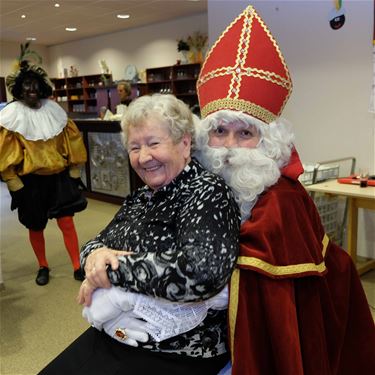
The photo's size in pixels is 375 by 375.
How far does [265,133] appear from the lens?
4.10 ft

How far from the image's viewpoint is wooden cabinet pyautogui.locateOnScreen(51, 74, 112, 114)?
10539 millimetres

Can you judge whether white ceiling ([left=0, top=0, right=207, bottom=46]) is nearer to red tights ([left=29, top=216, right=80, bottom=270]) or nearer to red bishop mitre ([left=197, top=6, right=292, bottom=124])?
red tights ([left=29, top=216, right=80, bottom=270])

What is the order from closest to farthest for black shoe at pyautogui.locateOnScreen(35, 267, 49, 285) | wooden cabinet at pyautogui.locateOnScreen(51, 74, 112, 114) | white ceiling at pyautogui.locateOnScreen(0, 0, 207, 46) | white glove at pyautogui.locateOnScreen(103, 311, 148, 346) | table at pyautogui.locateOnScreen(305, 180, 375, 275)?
white glove at pyautogui.locateOnScreen(103, 311, 148, 346) < table at pyautogui.locateOnScreen(305, 180, 375, 275) < black shoe at pyautogui.locateOnScreen(35, 267, 49, 285) < white ceiling at pyautogui.locateOnScreen(0, 0, 207, 46) < wooden cabinet at pyautogui.locateOnScreen(51, 74, 112, 114)

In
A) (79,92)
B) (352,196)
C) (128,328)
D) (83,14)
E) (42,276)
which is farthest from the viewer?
(79,92)

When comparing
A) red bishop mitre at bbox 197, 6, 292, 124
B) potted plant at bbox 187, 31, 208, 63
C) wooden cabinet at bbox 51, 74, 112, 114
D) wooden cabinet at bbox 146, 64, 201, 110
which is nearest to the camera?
red bishop mitre at bbox 197, 6, 292, 124

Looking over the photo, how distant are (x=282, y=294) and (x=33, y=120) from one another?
2.36m

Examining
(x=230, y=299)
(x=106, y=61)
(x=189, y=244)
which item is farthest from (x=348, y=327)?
(x=106, y=61)

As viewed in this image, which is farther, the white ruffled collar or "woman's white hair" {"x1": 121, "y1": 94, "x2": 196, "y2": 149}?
the white ruffled collar

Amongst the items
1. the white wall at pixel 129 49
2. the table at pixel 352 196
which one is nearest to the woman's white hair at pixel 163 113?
the table at pixel 352 196

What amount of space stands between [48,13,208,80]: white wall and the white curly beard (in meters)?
7.21

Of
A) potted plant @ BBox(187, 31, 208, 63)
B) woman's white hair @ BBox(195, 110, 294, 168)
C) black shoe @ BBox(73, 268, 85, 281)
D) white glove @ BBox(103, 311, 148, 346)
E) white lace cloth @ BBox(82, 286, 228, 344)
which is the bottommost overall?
black shoe @ BBox(73, 268, 85, 281)

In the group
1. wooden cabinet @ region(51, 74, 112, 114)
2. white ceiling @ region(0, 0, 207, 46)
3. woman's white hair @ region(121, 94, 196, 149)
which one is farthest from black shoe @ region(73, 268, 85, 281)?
wooden cabinet @ region(51, 74, 112, 114)

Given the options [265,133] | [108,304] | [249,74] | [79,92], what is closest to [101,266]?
[108,304]

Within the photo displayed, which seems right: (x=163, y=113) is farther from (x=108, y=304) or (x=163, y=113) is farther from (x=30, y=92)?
(x=30, y=92)
